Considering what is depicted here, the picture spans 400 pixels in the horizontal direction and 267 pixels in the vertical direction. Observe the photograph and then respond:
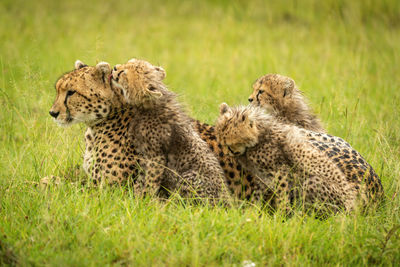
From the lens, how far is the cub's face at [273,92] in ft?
16.7

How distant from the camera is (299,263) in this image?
324 centimetres

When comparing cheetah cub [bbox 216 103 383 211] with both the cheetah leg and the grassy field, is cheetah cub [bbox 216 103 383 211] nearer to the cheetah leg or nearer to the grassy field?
the grassy field

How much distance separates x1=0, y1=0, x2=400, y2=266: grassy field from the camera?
3297mm

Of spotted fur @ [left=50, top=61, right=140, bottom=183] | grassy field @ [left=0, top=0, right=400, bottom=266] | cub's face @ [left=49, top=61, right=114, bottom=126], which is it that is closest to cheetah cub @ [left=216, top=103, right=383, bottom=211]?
grassy field @ [left=0, top=0, right=400, bottom=266]

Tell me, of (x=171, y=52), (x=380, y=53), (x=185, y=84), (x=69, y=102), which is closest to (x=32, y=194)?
(x=69, y=102)

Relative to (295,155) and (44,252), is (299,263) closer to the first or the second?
(295,155)

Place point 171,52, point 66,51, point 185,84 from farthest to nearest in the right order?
point 171,52 → point 66,51 → point 185,84

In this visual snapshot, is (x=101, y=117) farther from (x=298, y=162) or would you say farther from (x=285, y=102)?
(x=285, y=102)

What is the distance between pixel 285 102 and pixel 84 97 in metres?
2.05

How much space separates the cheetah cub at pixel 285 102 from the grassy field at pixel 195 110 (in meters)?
0.27

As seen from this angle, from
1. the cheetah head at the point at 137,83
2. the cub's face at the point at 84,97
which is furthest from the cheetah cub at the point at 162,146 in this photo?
the cub's face at the point at 84,97

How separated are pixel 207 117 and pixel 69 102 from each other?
2118 mm

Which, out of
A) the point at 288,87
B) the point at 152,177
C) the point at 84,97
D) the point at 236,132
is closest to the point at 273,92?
the point at 288,87

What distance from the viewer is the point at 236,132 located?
408cm
